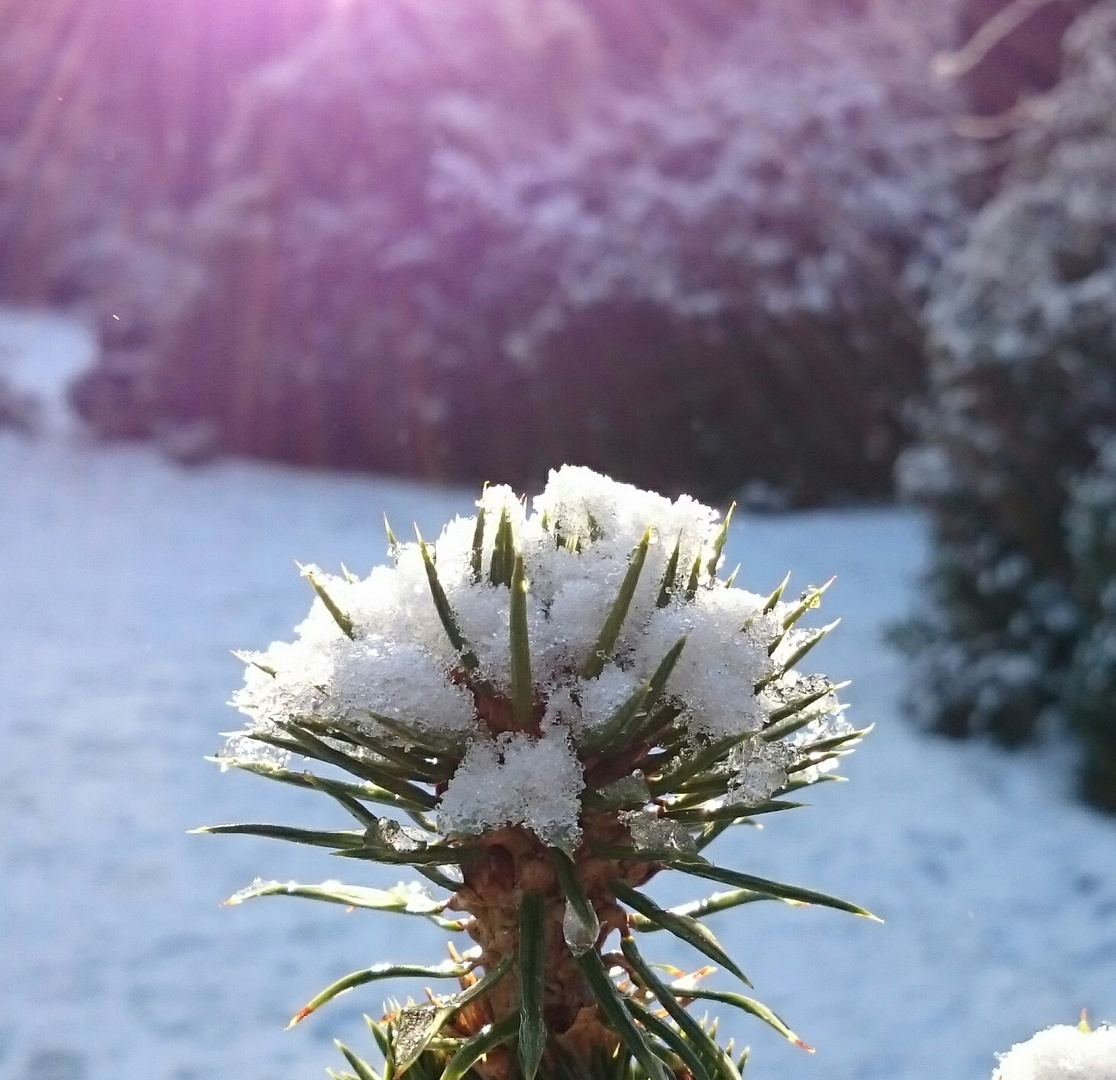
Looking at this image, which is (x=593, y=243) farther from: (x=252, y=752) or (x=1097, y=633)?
(x=252, y=752)

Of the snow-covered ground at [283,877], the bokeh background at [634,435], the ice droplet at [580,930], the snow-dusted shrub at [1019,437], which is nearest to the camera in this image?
the ice droplet at [580,930]

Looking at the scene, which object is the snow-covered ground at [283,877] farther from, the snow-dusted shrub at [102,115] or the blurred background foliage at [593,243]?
the snow-dusted shrub at [102,115]

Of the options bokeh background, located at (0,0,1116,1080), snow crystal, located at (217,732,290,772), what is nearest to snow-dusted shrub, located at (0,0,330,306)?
bokeh background, located at (0,0,1116,1080)

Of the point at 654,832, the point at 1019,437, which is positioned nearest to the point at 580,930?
the point at 654,832

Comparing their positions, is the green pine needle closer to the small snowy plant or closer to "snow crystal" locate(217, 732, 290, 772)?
the small snowy plant

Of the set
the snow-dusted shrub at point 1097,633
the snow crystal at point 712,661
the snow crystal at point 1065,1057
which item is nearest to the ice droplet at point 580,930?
the snow crystal at point 712,661

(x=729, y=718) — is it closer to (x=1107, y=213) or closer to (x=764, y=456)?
(x=1107, y=213)

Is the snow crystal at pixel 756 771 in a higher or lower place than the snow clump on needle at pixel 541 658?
lower
